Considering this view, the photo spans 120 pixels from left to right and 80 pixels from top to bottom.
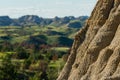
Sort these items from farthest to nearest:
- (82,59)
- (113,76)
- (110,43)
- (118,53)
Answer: (82,59), (110,43), (118,53), (113,76)

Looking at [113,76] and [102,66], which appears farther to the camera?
[102,66]

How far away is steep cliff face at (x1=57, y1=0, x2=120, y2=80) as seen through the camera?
105 feet

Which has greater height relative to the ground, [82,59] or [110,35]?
[110,35]

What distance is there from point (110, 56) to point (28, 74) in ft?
548

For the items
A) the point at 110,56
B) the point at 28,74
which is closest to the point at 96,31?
the point at 110,56

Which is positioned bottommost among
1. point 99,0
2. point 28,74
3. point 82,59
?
point 28,74

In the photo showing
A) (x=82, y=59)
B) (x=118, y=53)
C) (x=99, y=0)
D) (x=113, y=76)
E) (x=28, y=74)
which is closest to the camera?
(x=113, y=76)

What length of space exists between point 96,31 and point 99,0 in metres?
4.43

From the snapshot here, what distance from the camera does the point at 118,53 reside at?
31719 mm

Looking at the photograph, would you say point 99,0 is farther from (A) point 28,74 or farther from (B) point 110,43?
(A) point 28,74

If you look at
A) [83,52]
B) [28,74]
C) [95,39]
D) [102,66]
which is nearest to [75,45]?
[83,52]

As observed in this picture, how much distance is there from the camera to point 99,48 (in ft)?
116

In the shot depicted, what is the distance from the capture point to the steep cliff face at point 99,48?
31.9 m

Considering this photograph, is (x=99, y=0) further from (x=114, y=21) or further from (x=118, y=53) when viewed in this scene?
(x=118, y=53)
